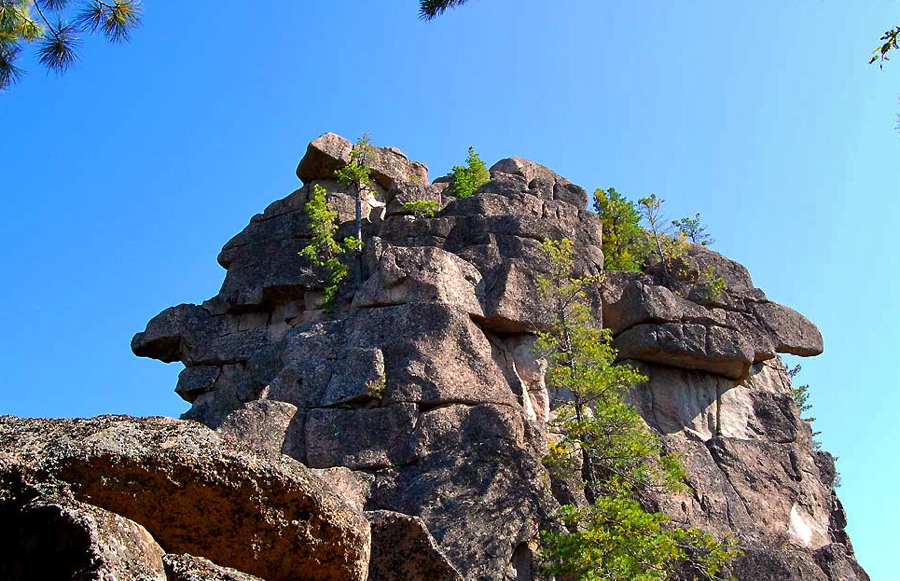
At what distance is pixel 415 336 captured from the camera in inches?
871

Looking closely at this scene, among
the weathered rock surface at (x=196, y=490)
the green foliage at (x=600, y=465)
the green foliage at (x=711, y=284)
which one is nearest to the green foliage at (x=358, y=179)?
the green foliage at (x=600, y=465)

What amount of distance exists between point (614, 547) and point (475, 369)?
5.98 m

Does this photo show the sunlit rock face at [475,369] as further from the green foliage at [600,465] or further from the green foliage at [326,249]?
the green foliage at [600,465]

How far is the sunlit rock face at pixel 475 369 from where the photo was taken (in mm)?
19484

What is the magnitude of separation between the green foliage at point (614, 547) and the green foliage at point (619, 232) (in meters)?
13.0

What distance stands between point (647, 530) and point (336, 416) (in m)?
7.42

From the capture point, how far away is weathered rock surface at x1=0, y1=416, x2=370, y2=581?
6215 mm

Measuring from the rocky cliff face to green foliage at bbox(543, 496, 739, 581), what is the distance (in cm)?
75

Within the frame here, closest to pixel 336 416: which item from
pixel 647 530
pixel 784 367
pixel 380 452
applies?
pixel 380 452

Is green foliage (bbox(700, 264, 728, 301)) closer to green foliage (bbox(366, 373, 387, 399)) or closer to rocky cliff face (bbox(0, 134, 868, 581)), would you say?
rocky cliff face (bbox(0, 134, 868, 581))

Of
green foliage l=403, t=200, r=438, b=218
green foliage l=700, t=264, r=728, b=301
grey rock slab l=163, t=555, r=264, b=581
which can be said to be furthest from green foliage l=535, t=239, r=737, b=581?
grey rock slab l=163, t=555, r=264, b=581

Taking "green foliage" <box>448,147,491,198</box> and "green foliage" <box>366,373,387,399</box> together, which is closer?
"green foliage" <box>366,373,387,399</box>

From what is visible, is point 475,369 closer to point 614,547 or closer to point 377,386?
point 377,386

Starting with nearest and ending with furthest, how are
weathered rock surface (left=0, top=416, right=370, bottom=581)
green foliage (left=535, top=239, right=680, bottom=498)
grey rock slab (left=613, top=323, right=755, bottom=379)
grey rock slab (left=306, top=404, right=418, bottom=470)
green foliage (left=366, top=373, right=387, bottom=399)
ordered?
weathered rock surface (left=0, top=416, right=370, bottom=581)
grey rock slab (left=306, top=404, right=418, bottom=470)
green foliage (left=535, top=239, right=680, bottom=498)
green foliage (left=366, top=373, right=387, bottom=399)
grey rock slab (left=613, top=323, right=755, bottom=379)
